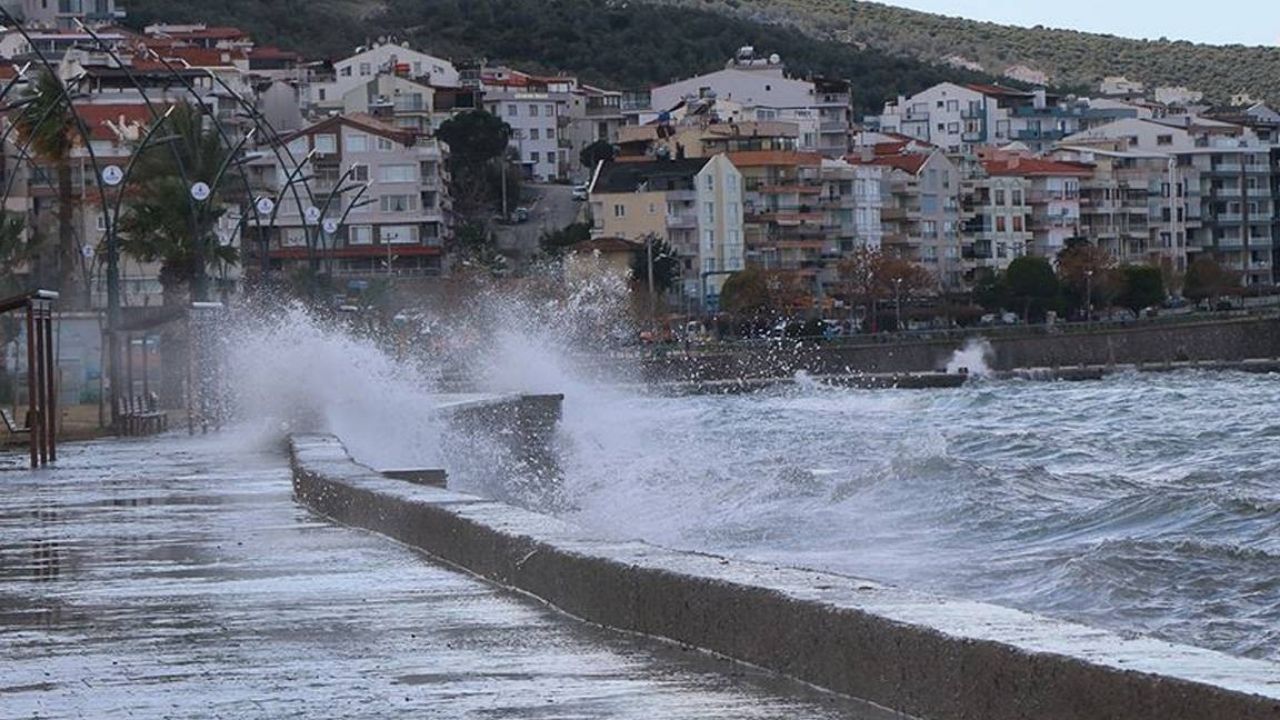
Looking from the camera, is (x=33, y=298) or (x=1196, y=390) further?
(x=1196, y=390)

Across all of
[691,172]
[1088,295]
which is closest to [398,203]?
[691,172]

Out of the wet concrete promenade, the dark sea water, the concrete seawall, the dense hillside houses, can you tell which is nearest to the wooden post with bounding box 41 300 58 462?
the dark sea water

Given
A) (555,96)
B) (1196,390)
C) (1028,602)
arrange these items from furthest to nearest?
(555,96), (1196,390), (1028,602)

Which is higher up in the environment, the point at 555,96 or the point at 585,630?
the point at 555,96

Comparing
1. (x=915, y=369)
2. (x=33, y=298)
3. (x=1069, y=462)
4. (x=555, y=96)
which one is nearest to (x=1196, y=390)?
(x=915, y=369)

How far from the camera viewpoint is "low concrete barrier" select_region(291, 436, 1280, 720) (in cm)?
636

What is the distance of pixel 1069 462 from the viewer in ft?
134

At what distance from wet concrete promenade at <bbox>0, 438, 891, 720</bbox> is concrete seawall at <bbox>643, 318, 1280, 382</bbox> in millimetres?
96399

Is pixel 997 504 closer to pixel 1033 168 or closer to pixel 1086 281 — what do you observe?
pixel 1086 281

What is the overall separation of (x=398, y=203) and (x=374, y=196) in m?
1.87

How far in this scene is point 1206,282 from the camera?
160m

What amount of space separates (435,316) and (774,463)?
70.6m

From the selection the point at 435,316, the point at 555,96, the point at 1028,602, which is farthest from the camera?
the point at 555,96

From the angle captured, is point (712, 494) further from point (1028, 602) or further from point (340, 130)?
point (340, 130)
